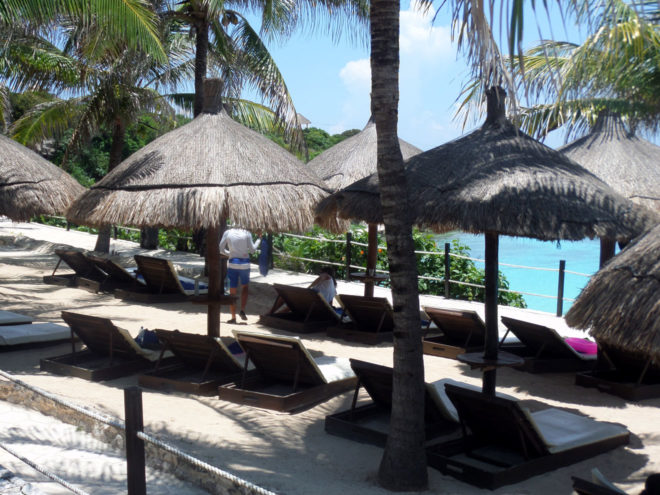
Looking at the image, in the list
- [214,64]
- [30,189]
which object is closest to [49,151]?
[214,64]

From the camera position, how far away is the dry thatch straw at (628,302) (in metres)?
4.23

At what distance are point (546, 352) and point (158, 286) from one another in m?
6.63

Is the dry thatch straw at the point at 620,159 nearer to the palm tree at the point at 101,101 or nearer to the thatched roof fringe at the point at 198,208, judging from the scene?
the thatched roof fringe at the point at 198,208

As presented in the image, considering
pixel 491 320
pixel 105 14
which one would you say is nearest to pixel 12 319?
pixel 105 14

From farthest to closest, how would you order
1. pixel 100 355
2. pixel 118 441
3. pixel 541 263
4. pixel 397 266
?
pixel 541 263 → pixel 100 355 → pixel 118 441 → pixel 397 266

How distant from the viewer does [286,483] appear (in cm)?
489

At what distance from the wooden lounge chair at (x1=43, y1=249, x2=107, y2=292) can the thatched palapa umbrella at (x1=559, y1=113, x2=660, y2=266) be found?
8.22 m

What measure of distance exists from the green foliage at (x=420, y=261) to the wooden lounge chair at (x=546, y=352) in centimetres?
498

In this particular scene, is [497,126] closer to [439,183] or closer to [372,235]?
[439,183]

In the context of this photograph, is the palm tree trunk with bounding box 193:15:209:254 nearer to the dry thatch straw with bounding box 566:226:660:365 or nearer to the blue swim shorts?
the blue swim shorts

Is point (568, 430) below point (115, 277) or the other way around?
below

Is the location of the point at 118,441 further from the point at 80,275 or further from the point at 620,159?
the point at 80,275

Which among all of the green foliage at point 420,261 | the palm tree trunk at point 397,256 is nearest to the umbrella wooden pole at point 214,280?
the palm tree trunk at point 397,256

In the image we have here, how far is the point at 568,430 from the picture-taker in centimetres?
577
